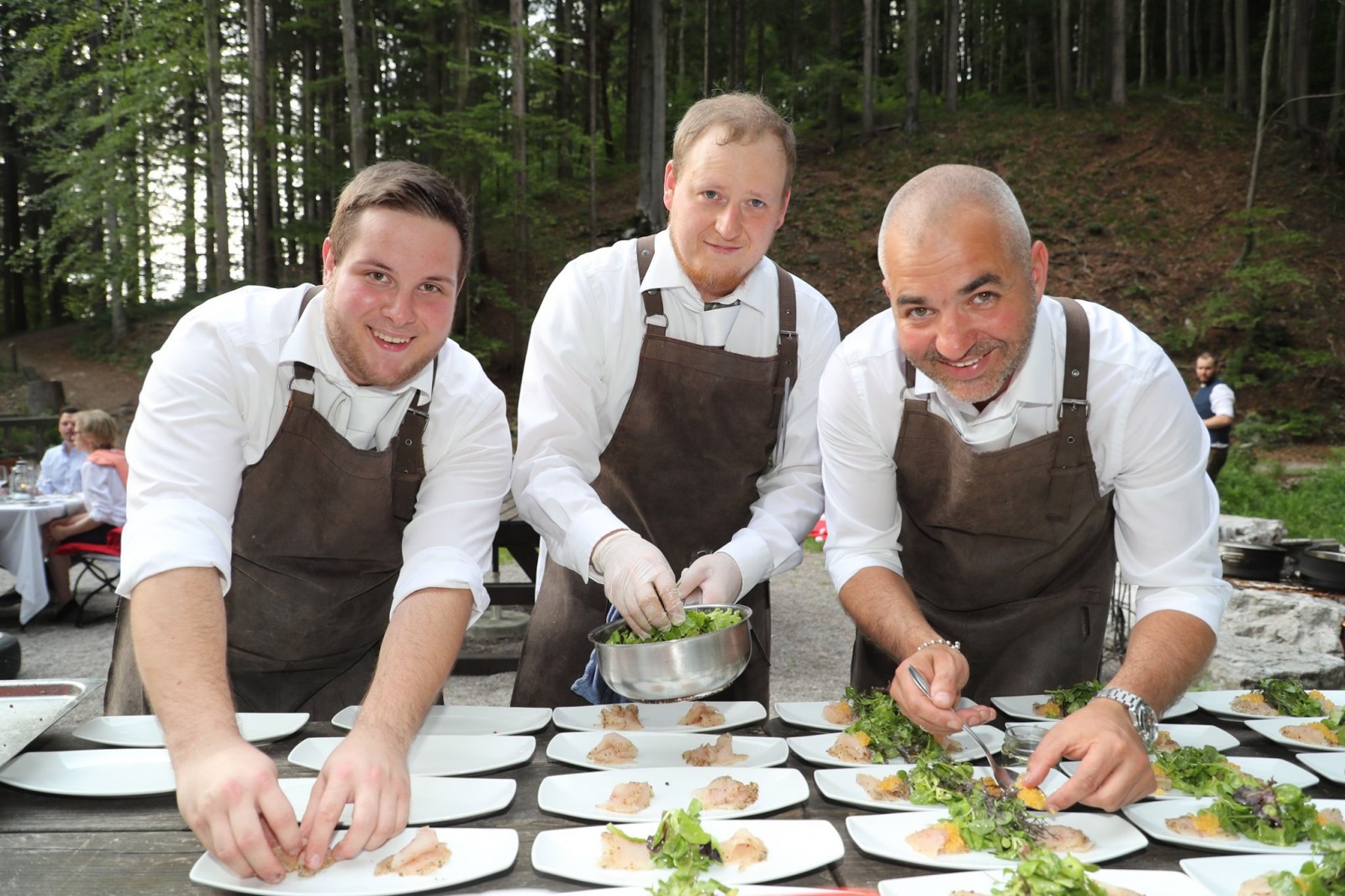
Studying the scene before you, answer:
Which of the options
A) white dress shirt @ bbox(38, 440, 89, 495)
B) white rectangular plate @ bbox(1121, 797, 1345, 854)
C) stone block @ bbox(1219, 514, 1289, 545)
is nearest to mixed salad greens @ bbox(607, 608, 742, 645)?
white rectangular plate @ bbox(1121, 797, 1345, 854)

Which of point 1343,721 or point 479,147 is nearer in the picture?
point 1343,721

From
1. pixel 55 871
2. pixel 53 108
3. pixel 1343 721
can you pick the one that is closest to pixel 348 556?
pixel 55 871

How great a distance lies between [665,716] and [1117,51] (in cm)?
2355

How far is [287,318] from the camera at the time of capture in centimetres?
219

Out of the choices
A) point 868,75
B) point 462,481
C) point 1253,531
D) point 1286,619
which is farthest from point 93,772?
point 868,75

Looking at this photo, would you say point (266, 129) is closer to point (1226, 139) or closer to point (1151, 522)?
point (1151, 522)

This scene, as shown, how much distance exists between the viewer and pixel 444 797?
1.58 meters

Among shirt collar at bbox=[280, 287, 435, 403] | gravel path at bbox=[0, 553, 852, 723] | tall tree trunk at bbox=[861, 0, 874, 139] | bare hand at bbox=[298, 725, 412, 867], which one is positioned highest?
tall tree trunk at bbox=[861, 0, 874, 139]

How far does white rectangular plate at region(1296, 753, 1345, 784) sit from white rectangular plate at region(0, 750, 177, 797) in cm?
193

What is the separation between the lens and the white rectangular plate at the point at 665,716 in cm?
194

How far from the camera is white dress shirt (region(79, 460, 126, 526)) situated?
6.69 m

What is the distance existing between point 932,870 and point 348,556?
4.78 ft

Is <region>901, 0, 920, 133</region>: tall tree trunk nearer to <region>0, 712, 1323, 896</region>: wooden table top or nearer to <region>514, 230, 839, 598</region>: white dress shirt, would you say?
<region>514, 230, 839, 598</region>: white dress shirt

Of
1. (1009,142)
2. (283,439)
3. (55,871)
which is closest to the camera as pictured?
(55,871)
